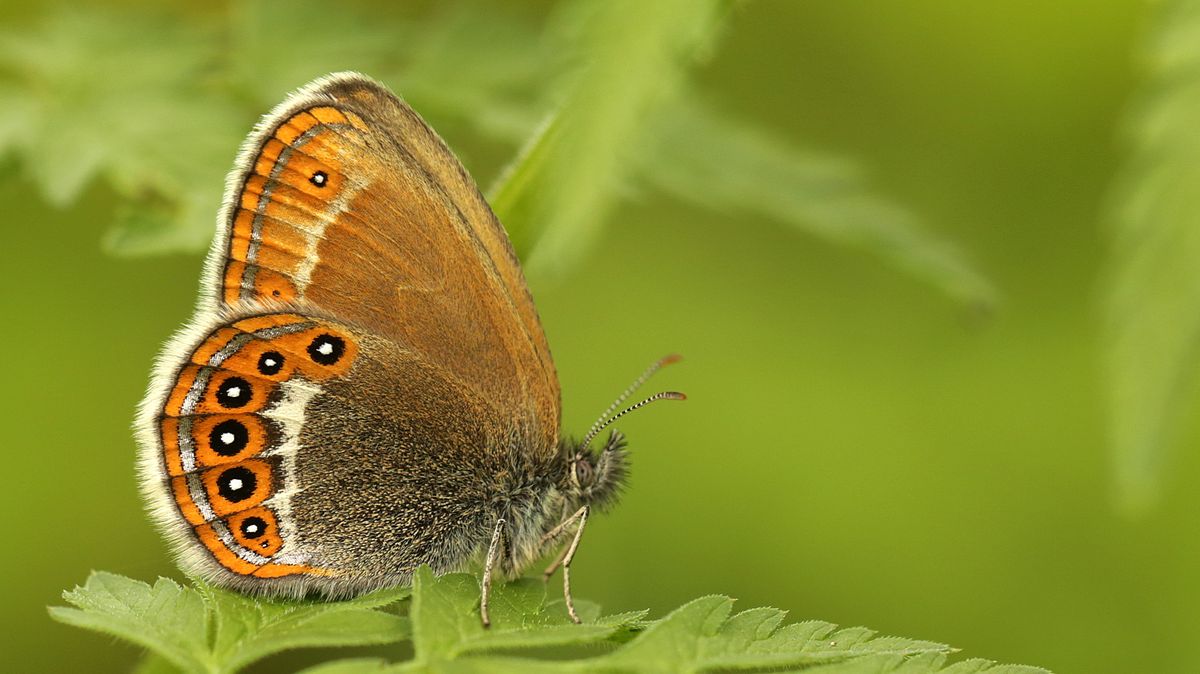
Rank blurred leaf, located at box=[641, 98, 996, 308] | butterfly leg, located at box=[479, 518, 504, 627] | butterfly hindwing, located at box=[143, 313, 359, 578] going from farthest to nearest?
blurred leaf, located at box=[641, 98, 996, 308] → butterfly hindwing, located at box=[143, 313, 359, 578] → butterfly leg, located at box=[479, 518, 504, 627]

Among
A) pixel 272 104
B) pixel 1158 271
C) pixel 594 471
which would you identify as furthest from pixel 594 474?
pixel 1158 271

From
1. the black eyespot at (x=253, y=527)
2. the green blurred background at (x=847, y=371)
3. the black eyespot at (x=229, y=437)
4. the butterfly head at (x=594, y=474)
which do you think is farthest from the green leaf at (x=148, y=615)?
the green blurred background at (x=847, y=371)

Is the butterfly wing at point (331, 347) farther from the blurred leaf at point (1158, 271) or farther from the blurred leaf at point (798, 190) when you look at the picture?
the blurred leaf at point (1158, 271)

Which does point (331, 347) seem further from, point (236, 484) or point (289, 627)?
point (289, 627)

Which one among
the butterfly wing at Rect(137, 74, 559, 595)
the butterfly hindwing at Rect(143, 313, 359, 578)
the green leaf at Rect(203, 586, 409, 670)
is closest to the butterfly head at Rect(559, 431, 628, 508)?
the butterfly wing at Rect(137, 74, 559, 595)

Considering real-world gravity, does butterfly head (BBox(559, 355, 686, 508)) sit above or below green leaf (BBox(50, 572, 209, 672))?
above

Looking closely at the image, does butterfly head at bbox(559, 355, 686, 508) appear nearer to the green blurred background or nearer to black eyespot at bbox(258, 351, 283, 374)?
black eyespot at bbox(258, 351, 283, 374)

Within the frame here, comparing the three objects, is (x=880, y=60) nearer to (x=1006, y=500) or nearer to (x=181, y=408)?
(x=1006, y=500)

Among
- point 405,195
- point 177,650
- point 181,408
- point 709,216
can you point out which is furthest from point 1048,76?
point 177,650
